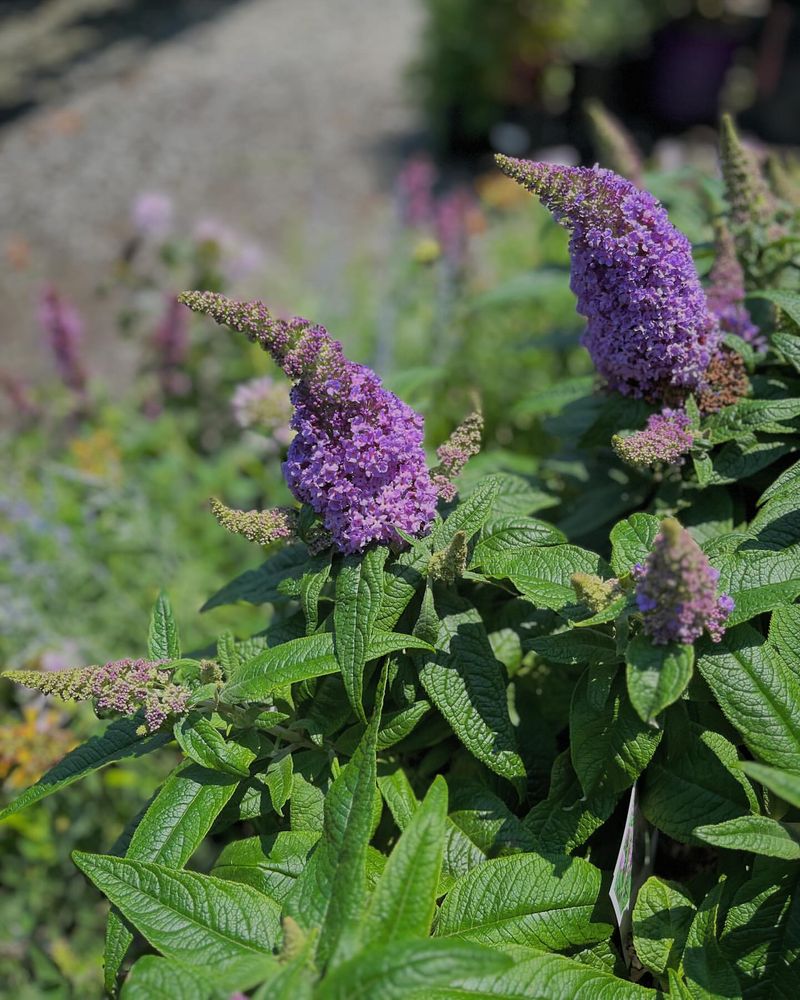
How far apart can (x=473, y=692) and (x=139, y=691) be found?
21.6 inches

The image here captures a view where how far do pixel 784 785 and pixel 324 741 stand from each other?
80 cm

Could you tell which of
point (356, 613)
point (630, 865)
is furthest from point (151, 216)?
point (630, 865)

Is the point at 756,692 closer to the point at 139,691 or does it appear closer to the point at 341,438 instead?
the point at 341,438

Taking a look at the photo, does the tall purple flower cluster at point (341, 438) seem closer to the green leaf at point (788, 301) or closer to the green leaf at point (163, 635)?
the green leaf at point (163, 635)

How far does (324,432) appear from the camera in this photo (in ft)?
4.95

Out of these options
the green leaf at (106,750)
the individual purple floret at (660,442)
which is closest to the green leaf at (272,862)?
the green leaf at (106,750)

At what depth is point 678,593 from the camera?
1.26 metres

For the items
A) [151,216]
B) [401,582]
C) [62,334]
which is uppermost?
[401,582]

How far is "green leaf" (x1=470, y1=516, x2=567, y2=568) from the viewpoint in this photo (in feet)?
5.35

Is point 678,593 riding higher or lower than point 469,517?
higher

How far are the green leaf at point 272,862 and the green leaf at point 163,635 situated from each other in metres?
0.36

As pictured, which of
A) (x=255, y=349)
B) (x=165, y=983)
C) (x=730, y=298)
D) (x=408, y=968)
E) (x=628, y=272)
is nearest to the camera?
(x=408, y=968)

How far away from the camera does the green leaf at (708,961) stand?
52.9 inches

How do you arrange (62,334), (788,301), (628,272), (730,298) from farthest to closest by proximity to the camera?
1. (62,334)
2. (730,298)
3. (788,301)
4. (628,272)
